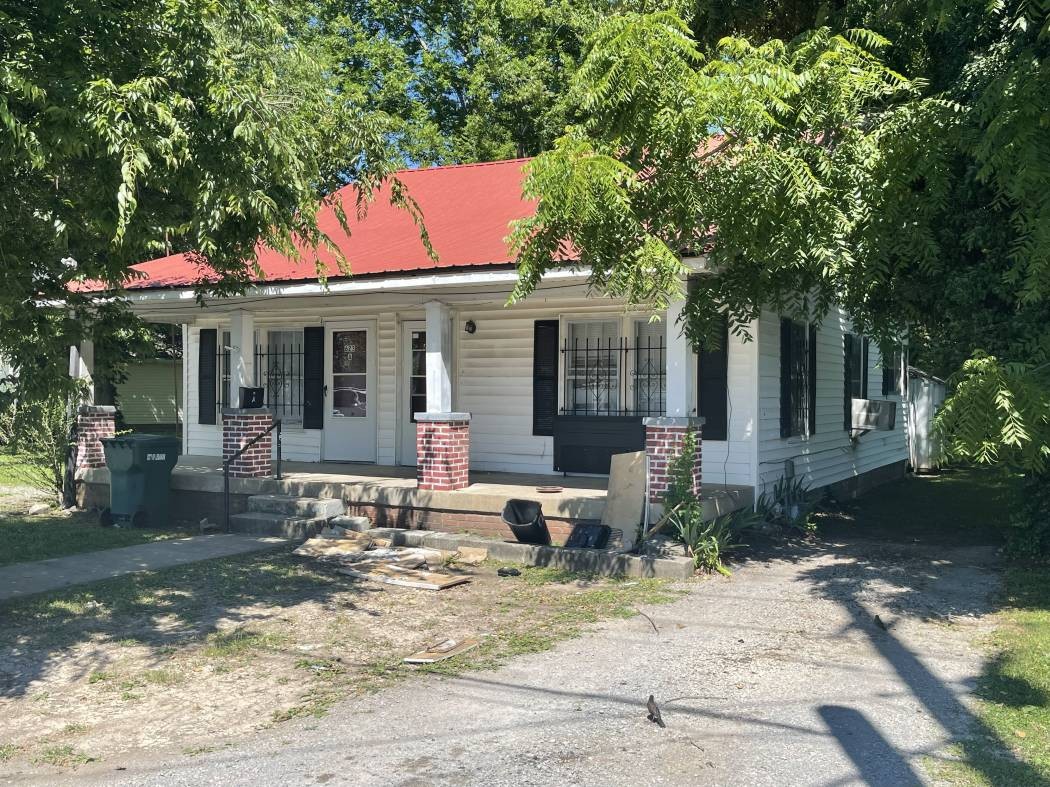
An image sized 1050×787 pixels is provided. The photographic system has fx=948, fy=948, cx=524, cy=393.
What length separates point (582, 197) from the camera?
7.34m

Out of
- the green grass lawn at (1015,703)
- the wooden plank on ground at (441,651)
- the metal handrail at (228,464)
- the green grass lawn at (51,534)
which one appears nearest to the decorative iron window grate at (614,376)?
the metal handrail at (228,464)

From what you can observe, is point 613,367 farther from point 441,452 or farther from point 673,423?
point 673,423

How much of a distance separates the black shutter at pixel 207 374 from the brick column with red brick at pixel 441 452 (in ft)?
18.7

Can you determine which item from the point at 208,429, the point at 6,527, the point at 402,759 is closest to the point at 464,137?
the point at 208,429

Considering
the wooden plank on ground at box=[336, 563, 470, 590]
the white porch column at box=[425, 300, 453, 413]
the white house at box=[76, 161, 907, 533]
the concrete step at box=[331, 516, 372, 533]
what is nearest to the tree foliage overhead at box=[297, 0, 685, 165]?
the white house at box=[76, 161, 907, 533]

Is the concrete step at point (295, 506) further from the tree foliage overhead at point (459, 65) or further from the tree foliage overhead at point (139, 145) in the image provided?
the tree foliage overhead at point (459, 65)

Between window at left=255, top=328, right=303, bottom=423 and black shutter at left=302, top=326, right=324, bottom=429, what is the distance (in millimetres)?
180

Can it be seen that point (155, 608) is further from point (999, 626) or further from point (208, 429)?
point (208, 429)

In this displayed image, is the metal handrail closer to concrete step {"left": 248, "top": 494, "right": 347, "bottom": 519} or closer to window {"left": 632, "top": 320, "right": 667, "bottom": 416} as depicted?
concrete step {"left": 248, "top": 494, "right": 347, "bottom": 519}

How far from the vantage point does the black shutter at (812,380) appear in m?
13.3

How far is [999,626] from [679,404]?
3553 millimetres

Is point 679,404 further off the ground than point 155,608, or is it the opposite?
point 679,404

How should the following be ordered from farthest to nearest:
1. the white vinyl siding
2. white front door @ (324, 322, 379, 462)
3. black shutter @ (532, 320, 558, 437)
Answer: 1. white front door @ (324, 322, 379, 462)
2. black shutter @ (532, 320, 558, 437)
3. the white vinyl siding

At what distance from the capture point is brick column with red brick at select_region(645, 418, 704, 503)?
9.50m
